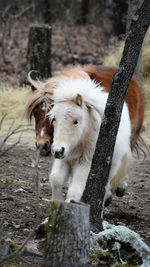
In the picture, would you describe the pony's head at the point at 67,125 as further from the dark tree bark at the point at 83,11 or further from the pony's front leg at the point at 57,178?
the dark tree bark at the point at 83,11

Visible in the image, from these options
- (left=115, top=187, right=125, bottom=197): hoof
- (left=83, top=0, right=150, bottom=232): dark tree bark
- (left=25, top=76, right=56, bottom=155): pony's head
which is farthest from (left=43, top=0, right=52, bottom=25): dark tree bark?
(left=83, top=0, right=150, bottom=232): dark tree bark

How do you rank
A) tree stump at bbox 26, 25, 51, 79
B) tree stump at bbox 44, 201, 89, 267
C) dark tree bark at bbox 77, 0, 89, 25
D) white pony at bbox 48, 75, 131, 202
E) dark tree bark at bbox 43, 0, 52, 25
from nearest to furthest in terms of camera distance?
tree stump at bbox 44, 201, 89, 267 < white pony at bbox 48, 75, 131, 202 < tree stump at bbox 26, 25, 51, 79 < dark tree bark at bbox 43, 0, 52, 25 < dark tree bark at bbox 77, 0, 89, 25

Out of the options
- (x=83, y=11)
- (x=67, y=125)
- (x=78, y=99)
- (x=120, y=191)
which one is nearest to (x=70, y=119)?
(x=67, y=125)

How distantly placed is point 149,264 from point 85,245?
83 cm

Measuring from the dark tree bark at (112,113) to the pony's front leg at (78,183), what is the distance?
0.31 metres

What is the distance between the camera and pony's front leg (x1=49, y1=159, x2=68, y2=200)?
15.2 ft

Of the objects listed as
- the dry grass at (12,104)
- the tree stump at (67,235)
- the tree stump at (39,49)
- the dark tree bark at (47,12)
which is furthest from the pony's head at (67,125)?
the dark tree bark at (47,12)

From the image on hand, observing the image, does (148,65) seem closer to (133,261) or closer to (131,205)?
(131,205)

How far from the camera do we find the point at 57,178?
15.2 feet

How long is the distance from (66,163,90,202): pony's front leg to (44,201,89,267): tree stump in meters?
1.20

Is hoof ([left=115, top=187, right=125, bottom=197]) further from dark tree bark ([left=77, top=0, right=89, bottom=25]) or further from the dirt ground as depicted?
dark tree bark ([left=77, top=0, right=89, bottom=25])

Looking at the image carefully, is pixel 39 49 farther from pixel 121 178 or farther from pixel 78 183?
pixel 78 183

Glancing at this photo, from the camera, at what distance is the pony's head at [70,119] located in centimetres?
440

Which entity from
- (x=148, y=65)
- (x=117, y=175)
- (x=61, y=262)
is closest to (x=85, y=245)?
(x=61, y=262)
